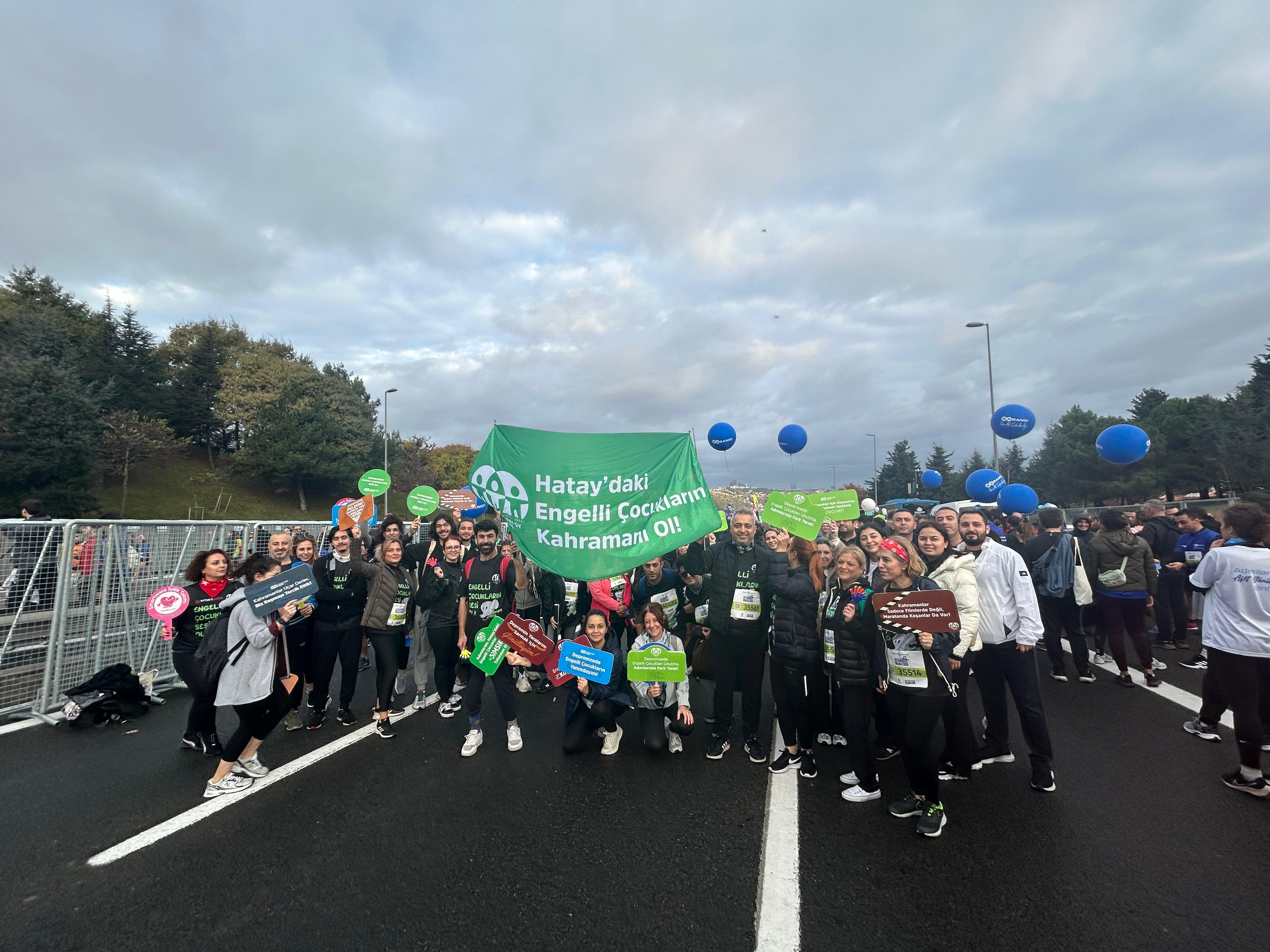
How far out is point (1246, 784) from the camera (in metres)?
4.04

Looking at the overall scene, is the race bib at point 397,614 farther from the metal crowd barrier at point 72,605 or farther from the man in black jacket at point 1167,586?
the man in black jacket at point 1167,586

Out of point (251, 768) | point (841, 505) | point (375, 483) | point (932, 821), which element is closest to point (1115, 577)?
point (841, 505)

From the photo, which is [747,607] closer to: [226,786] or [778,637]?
[778,637]

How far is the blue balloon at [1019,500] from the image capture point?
34.7 ft

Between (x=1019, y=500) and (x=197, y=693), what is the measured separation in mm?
12799

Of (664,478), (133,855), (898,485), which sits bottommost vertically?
(133,855)

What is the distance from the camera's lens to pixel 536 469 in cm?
520

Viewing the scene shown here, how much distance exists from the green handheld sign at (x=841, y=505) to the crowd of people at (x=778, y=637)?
0.58m

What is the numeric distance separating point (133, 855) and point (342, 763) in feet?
4.74

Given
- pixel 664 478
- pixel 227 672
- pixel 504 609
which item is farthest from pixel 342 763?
pixel 664 478

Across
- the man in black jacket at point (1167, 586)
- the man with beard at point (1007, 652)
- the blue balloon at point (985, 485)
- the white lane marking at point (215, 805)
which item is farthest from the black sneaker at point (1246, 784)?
the blue balloon at point (985, 485)

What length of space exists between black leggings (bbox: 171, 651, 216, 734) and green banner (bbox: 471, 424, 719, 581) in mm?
2795

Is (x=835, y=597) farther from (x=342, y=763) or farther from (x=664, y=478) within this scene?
(x=342, y=763)

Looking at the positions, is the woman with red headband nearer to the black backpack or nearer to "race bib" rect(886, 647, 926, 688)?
"race bib" rect(886, 647, 926, 688)
